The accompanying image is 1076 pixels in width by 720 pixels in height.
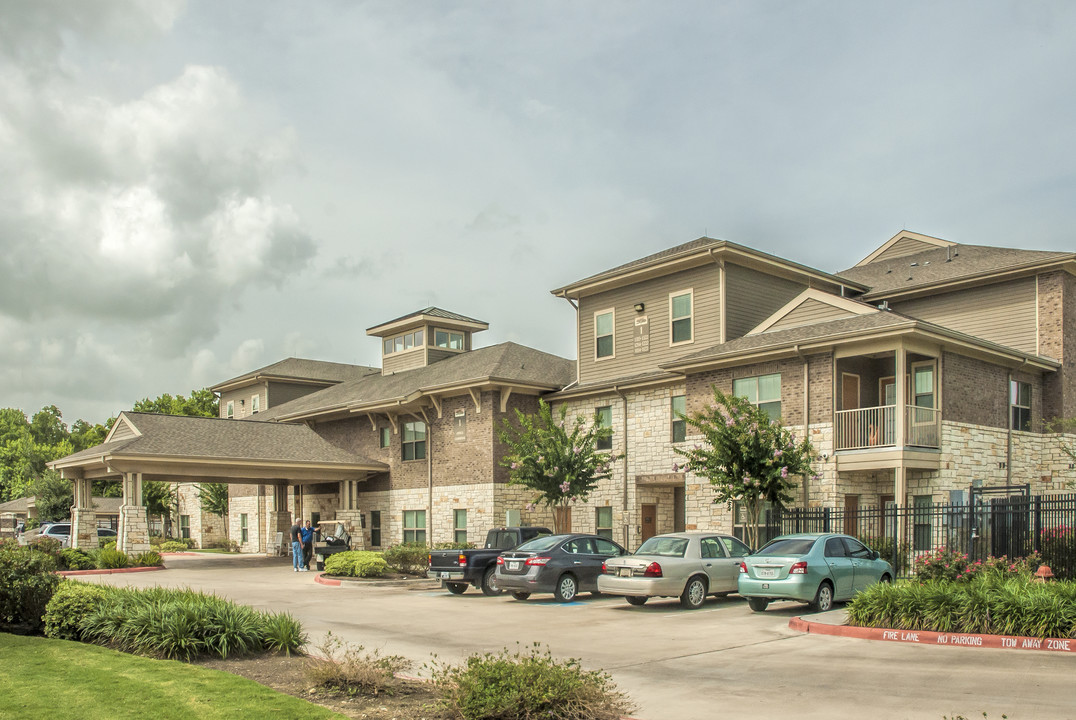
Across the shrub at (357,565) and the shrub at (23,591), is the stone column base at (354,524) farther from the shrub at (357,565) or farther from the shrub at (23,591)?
the shrub at (23,591)

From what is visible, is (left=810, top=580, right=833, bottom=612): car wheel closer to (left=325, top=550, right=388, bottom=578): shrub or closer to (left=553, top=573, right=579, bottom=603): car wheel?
(left=553, top=573, right=579, bottom=603): car wheel

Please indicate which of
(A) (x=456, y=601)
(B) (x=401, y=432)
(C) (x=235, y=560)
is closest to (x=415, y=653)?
(A) (x=456, y=601)

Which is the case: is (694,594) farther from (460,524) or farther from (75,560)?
(75,560)

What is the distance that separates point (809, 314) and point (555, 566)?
11037mm

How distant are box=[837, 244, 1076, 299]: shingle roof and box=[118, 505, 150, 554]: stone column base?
2542 centimetres

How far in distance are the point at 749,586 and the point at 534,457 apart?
41.2ft

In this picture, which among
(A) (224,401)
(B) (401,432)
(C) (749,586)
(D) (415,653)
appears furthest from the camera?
(A) (224,401)

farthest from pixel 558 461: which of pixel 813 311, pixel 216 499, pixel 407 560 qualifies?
pixel 216 499

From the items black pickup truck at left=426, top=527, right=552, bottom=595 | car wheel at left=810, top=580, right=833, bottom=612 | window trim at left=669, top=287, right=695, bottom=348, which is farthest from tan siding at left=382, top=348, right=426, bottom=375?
car wheel at left=810, top=580, right=833, bottom=612

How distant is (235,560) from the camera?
39.6 metres

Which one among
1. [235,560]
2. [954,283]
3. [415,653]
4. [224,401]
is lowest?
[235,560]

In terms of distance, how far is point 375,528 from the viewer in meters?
38.7

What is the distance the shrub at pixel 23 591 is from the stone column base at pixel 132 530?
18.4 meters

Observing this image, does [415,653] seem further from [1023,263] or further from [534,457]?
[1023,263]
